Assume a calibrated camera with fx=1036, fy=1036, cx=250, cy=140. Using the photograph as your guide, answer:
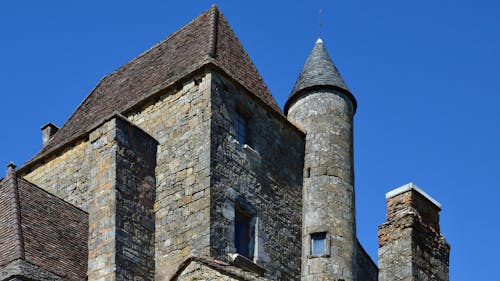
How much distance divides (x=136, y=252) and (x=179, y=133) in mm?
2498

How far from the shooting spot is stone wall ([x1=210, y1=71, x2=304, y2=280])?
711 inches

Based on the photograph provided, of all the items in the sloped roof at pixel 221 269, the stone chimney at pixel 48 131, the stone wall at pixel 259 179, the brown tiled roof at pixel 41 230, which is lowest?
the sloped roof at pixel 221 269

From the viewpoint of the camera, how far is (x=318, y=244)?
19.9 m

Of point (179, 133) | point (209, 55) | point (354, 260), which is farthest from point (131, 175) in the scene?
point (354, 260)

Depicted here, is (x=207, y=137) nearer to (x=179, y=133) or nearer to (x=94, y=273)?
(x=179, y=133)

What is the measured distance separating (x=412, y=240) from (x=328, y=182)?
439cm

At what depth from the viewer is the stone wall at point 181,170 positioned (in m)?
17.7

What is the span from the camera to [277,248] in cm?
1916

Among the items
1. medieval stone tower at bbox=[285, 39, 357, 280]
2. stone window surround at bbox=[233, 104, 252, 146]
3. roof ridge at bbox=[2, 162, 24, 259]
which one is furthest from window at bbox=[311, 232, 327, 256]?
roof ridge at bbox=[2, 162, 24, 259]

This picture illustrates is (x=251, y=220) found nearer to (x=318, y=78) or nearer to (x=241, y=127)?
(x=241, y=127)

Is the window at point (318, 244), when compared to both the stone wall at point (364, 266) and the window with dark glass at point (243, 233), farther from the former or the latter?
the window with dark glass at point (243, 233)

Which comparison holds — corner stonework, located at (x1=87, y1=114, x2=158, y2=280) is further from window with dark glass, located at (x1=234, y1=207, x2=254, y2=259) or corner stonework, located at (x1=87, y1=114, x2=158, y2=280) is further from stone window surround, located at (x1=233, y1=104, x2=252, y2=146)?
stone window surround, located at (x1=233, y1=104, x2=252, y2=146)

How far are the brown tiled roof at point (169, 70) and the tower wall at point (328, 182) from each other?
843mm

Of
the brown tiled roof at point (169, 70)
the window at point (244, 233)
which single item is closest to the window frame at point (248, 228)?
the window at point (244, 233)
